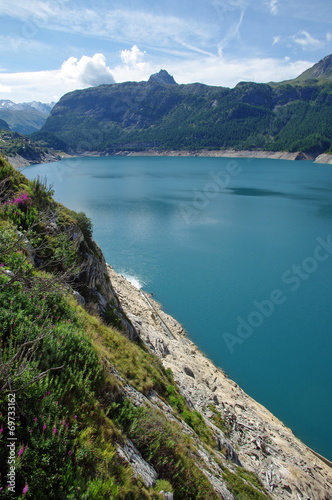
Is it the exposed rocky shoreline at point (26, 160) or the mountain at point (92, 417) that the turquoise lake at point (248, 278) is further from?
the exposed rocky shoreline at point (26, 160)

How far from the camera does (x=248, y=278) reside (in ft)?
122

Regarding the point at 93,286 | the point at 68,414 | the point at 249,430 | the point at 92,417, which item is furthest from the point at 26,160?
the point at 68,414

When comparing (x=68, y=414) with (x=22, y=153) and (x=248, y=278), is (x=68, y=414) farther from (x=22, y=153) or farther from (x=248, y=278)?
(x=22, y=153)

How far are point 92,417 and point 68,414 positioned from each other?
67 cm

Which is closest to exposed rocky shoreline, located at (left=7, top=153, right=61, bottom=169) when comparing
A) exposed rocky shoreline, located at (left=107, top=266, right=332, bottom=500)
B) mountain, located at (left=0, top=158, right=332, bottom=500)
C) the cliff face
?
the cliff face

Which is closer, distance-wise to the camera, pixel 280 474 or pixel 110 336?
pixel 110 336

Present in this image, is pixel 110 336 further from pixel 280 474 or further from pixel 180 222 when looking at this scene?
pixel 180 222

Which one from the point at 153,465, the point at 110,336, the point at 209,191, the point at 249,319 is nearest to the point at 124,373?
the point at 110,336

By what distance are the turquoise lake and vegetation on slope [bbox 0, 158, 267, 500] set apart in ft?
43.9

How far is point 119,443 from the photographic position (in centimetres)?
639

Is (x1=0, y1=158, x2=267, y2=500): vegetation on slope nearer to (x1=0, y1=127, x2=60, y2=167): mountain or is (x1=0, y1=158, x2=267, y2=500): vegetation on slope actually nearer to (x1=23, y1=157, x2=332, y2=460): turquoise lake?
(x1=23, y1=157, x2=332, y2=460): turquoise lake

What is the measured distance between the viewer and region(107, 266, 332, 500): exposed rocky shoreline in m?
13.1

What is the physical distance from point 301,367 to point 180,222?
41246 mm

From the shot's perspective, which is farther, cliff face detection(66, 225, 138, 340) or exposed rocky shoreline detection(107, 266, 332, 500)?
cliff face detection(66, 225, 138, 340)
